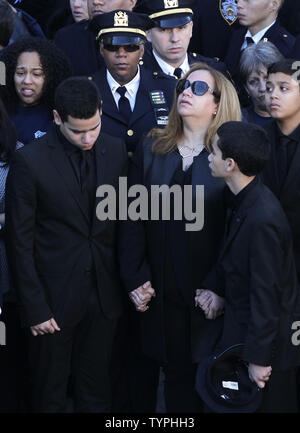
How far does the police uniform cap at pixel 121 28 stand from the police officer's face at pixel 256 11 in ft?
3.01

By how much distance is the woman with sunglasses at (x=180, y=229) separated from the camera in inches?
142

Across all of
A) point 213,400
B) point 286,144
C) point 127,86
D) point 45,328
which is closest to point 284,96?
point 286,144

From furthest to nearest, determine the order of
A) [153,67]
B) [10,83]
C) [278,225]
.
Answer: [153,67]
[10,83]
[278,225]

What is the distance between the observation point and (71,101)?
133 inches

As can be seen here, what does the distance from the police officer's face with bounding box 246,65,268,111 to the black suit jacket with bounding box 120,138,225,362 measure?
2.97 ft

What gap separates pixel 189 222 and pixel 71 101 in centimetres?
81

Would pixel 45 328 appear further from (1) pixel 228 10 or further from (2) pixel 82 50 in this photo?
(1) pixel 228 10

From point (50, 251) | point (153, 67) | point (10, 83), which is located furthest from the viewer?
point (153, 67)

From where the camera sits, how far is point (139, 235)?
372 cm

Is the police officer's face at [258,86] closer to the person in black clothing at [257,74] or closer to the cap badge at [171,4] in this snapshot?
the person in black clothing at [257,74]

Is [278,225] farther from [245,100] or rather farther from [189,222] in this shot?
[245,100]

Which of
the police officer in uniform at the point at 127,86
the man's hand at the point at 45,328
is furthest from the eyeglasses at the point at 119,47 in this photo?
the man's hand at the point at 45,328

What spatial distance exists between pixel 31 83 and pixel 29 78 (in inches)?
1.2
